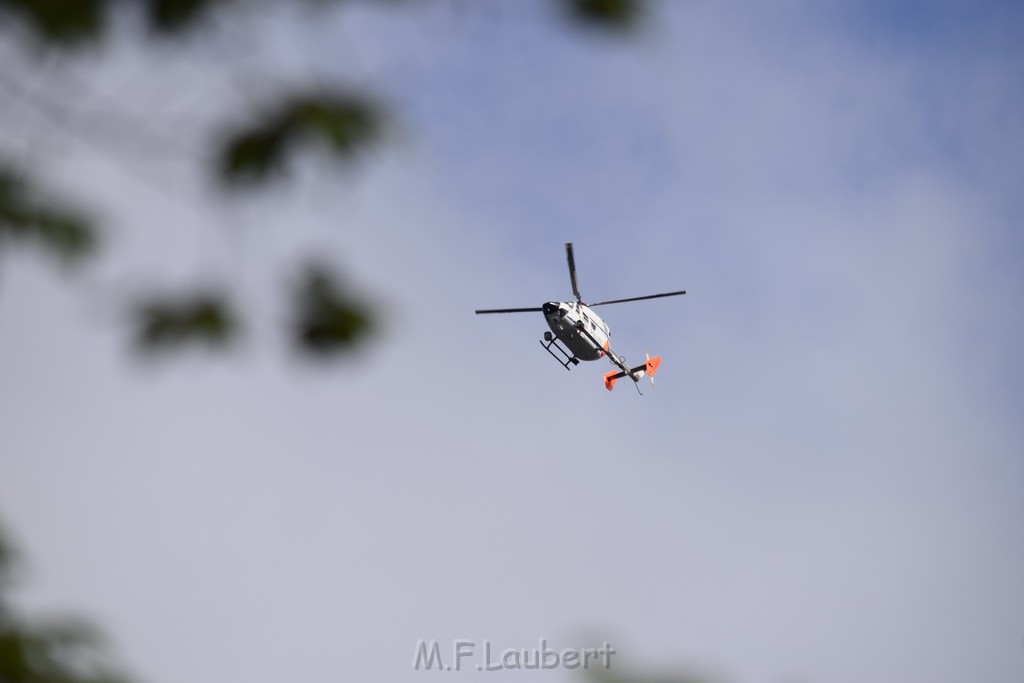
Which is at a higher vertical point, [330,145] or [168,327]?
[330,145]

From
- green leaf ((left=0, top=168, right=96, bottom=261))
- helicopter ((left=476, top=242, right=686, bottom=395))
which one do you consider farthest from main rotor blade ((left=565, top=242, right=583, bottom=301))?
green leaf ((left=0, top=168, right=96, bottom=261))

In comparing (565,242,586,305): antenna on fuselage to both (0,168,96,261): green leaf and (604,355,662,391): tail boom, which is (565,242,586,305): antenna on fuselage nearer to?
(604,355,662,391): tail boom

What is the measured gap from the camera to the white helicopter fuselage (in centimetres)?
3338

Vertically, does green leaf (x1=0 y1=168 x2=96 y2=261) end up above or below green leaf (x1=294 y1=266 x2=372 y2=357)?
above

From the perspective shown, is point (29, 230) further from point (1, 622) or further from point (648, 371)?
point (648, 371)

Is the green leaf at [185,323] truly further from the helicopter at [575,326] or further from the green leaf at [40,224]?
the helicopter at [575,326]

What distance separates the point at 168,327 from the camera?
5.31 meters

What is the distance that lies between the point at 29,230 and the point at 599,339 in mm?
29829

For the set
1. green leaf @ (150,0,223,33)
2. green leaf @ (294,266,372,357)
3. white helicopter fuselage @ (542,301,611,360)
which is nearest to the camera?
green leaf @ (294,266,372,357)

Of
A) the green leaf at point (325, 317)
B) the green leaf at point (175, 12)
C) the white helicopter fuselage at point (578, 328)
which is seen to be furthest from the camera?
the white helicopter fuselage at point (578, 328)

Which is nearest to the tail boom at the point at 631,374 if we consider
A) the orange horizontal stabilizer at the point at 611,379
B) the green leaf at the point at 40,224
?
the orange horizontal stabilizer at the point at 611,379

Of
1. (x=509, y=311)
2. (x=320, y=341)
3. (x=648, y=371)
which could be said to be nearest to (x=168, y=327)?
(x=320, y=341)

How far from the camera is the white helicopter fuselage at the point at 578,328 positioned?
33375mm

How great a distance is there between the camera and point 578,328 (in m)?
33.8
